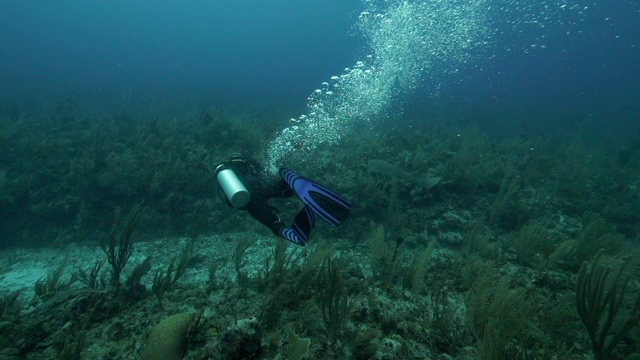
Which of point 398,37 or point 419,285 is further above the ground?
point 398,37

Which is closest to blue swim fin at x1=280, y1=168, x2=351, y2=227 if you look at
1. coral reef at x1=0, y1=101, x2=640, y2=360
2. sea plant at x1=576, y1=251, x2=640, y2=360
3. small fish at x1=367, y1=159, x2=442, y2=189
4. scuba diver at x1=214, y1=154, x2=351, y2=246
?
scuba diver at x1=214, y1=154, x2=351, y2=246

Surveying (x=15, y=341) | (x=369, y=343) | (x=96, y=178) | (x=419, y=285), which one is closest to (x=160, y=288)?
(x=15, y=341)

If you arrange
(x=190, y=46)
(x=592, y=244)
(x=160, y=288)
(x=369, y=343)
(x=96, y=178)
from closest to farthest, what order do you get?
1. (x=369, y=343)
2. (x=160, y=288)
3. (x=592, y=244)
4. (x=96, y=178)
5. (x=190, y=46)

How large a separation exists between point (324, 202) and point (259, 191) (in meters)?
1.23

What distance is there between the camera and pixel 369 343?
9.49 ft

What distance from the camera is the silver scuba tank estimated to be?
394 cm

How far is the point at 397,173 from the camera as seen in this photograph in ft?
23.1

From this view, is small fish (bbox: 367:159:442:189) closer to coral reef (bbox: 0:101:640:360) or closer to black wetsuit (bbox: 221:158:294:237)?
coral reef (bbox: 0:101:640:360)

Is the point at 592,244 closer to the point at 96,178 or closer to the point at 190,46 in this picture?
the point at 96,178

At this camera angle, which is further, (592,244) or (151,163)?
(151,163)

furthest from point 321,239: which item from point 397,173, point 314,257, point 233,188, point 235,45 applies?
point 235,45

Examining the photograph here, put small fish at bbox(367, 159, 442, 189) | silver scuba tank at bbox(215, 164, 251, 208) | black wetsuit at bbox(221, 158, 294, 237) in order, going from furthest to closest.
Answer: small fish at bbox(367, 159, 442, 189), black wetsuit at bbox(221, 158, 294, 237), silver scuba tank at bbox(215, 164, 251, 208)

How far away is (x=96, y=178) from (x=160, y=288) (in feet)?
17.2

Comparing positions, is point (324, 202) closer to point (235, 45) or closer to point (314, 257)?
point (314, 257)
